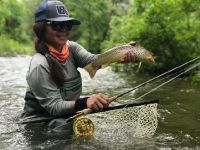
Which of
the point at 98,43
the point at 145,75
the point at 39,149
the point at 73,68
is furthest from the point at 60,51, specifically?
the point at 98,43

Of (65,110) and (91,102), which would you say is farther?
(65,110)

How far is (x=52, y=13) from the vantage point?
5664mm

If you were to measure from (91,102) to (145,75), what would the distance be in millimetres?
13375

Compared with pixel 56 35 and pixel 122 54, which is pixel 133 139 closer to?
pixel 122 54

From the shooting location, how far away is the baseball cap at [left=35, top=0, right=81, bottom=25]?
5.64 m

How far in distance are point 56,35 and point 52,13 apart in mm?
299

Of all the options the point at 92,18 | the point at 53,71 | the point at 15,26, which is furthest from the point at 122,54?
the point at 15,26

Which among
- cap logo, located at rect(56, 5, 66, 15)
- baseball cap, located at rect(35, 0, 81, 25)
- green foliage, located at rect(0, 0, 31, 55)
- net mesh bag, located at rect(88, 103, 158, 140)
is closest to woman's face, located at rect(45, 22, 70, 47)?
baseball cap, located at rect(35, 0, 81, 25)

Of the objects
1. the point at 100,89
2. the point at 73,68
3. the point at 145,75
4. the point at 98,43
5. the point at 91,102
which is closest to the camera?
the point at 91,102

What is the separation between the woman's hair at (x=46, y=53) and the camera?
562cm

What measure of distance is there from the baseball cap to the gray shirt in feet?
1.70

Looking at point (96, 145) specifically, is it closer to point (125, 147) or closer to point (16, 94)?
point (125, 147)

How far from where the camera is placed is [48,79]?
5488 millimetres

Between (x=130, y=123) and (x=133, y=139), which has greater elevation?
(x=130, y=123)
